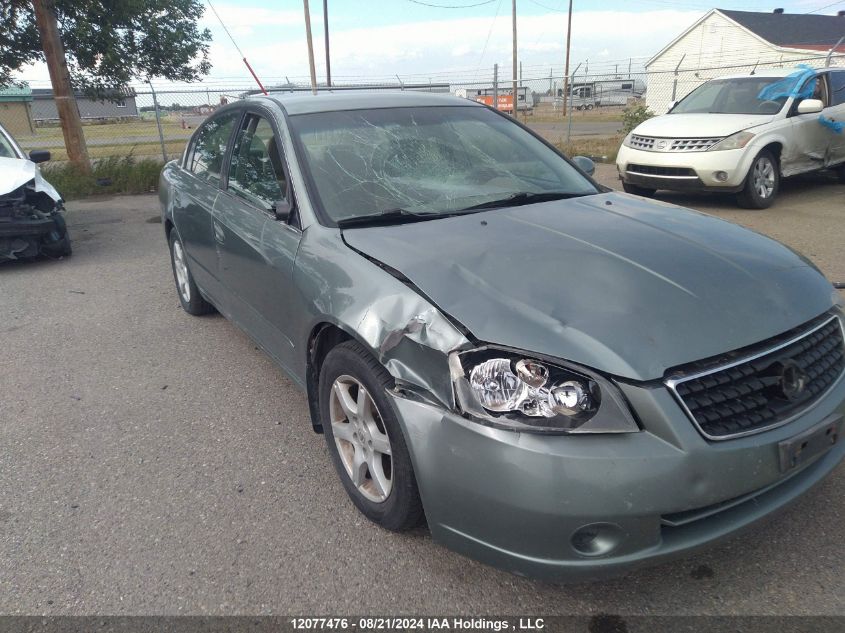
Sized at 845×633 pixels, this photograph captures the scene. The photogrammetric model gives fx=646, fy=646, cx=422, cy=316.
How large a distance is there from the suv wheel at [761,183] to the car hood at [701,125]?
447mm

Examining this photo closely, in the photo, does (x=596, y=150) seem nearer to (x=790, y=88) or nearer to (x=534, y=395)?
(x=790, y=88)

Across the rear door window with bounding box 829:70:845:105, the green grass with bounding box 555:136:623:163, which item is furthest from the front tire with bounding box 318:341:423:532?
the green grass with bounding box 555:136:623:163

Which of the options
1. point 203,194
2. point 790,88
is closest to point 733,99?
point 790,88

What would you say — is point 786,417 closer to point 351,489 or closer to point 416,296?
point 416,296

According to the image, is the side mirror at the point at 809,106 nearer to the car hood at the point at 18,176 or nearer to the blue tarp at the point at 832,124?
the blue tarp at the point at 832,124

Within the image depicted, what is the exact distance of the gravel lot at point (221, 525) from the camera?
7.09ft

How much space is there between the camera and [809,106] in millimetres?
8055

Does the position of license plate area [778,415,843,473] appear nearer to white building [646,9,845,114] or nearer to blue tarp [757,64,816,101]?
blue tarp [757,64,816,101]

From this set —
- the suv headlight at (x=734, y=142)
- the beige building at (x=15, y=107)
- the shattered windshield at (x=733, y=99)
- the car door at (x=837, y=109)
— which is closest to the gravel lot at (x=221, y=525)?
the suv headlight at (x=734, y=142)

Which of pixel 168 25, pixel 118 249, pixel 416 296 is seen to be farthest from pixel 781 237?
pixel 168 25

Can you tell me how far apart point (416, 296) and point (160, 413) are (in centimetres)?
207

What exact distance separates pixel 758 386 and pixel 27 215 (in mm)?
6915

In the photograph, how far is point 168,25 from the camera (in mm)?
12906

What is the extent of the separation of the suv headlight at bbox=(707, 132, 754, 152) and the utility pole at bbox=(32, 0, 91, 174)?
36.1 feet
